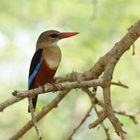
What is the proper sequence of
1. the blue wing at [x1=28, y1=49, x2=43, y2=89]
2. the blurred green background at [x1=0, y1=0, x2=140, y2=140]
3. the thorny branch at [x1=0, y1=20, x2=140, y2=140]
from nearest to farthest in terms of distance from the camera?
the thorny branch at [x1=0, y1=20, x2=140, y2=140] → the blue wing at [x1=28, y1=49, x2=43, y2=89] → the blurred green background at [x1=0, y1=0, x2=140, y2=140]

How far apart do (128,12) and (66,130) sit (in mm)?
1672

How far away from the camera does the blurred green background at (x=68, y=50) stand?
6.51 meters

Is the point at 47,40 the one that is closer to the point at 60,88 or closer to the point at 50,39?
the point at 50,39

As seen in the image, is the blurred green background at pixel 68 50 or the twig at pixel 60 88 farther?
the blurred green background at pixel 68 50

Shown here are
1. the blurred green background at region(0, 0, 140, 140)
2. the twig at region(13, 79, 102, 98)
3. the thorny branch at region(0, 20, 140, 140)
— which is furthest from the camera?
the blurred green background at region(0, 0, 140, 140)

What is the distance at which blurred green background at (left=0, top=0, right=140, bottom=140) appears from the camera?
6508 mm

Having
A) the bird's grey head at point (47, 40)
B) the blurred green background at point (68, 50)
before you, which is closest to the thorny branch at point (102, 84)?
the bird's grey head at point (47, 40)

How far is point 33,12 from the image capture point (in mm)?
6910

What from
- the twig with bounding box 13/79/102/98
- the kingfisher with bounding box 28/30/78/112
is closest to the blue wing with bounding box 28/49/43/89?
the kingfisher with bounding box 28/30/78/112

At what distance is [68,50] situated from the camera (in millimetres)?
6637

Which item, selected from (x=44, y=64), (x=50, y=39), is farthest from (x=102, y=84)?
(x=50, y=39)

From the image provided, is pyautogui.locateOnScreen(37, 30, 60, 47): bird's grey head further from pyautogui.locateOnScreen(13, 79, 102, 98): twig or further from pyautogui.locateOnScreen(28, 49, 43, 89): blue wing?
pyautogui.locateOnScreen(13, 79, 102, 98): twig

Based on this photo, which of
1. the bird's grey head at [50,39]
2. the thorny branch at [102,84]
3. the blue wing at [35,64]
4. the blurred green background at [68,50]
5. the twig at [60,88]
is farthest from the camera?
the blurred green background at [68,50]

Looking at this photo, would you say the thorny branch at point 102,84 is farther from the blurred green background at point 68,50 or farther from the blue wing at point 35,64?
the blurred green background at point 68,50
